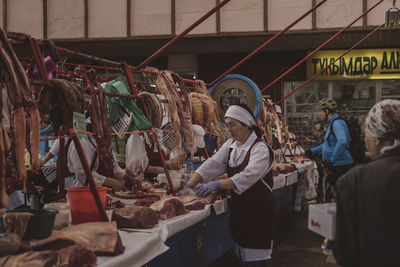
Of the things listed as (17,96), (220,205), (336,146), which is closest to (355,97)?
(336,146)

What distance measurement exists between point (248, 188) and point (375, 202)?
81.4 inches

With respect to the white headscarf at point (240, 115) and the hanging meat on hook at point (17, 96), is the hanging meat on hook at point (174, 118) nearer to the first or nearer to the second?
the white headscarf at point (240, 115)

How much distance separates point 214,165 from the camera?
4473mm

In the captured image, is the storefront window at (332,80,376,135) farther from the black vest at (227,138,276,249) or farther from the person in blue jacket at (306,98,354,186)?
the black vest at (227,138,276,249)

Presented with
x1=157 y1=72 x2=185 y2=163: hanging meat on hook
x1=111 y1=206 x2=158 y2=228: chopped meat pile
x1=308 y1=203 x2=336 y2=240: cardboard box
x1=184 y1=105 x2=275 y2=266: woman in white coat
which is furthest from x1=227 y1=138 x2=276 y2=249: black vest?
x1=308 y1=203 x2=336 y2=240: cardboard box

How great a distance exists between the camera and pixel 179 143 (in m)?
4.67

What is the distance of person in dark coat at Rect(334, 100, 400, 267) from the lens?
6.80ft

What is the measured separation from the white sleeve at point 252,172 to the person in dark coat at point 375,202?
184cm

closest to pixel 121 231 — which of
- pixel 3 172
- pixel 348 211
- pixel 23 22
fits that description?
pixel 3 172

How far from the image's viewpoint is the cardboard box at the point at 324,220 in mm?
2160

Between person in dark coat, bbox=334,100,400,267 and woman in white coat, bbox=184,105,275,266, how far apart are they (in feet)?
6.17

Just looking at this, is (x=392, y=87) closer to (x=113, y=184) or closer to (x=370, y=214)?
(x=113, y=184)

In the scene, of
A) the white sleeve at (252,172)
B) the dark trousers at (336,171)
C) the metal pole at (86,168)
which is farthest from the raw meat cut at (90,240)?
the dark trousers at (336,171)

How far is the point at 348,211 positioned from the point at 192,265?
2.14 m
